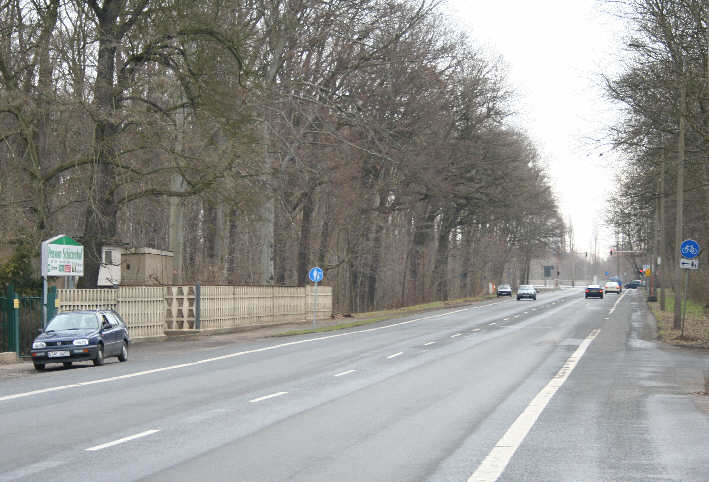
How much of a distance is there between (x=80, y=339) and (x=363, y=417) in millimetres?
11646

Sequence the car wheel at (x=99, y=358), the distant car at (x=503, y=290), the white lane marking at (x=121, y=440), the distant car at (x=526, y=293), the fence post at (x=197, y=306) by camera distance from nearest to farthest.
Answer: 1. the white lane marking at (x=121, y=440)
2. the car wheel at (x=99, y=358)
3. the fence post at (x=197, y=306)
4. the distant car at (x=526, y=293)
5. the distant car at (x=503, y=290)

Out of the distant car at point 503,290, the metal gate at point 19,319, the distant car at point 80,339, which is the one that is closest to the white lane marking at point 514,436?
the distant car at point 80,339

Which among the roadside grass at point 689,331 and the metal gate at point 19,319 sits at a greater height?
the metal gate at point 19,319

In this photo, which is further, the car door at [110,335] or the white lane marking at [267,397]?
the car door at [110,335]

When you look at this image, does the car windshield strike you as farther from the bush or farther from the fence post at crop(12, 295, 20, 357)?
the bush

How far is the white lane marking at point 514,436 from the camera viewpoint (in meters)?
8.86

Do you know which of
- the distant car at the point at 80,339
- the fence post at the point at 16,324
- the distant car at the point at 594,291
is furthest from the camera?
the distant car at the point at 594,291

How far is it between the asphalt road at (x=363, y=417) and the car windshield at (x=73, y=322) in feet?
4.34

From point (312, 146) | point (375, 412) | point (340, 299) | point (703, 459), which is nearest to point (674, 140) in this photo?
point (312, 146)

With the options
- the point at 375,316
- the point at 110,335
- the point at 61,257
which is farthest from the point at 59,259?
the point at 375,316

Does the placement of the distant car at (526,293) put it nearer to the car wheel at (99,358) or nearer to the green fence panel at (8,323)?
the green fence panel at (8,323)

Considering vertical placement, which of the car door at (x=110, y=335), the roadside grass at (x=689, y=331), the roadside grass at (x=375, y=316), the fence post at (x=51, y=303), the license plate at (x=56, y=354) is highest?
the fence post at (x=51, y=303)

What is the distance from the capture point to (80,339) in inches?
889

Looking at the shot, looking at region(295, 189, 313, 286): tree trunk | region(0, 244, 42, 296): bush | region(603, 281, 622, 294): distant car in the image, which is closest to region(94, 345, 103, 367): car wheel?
region(0, 244, 42, 296): bush
